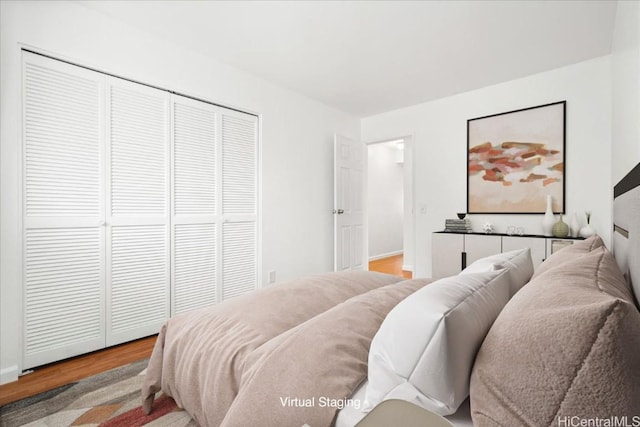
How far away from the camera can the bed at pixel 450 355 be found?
0.54 m

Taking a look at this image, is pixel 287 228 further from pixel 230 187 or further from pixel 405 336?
pixel 405 336

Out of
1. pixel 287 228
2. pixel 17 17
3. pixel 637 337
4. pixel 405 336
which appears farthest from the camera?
pixel 287 228

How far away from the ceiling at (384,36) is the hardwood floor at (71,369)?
106 inches

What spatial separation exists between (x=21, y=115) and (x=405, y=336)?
281cm

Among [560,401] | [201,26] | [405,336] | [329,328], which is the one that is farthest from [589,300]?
[201,26]

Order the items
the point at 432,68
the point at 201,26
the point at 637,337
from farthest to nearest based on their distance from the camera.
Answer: the point at 432,68 → the point at 201,26 → the point at 637,337

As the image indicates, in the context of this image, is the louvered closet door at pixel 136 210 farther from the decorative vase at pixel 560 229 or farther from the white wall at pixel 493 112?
the decorative vase at pixel 560 229

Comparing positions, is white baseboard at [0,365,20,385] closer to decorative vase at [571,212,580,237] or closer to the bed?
the bed

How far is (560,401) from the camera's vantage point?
1.82 ft

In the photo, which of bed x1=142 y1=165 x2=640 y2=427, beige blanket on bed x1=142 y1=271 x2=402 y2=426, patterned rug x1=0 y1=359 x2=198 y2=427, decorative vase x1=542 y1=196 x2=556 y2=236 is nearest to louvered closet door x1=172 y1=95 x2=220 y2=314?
patterned rug x1=0 y1=359 x2=198 y2=427

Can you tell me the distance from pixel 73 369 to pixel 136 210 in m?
1.25

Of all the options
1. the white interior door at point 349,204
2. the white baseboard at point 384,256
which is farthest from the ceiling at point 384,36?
the white baseboard at point 384,256

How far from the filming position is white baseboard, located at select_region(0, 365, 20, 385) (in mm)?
1999

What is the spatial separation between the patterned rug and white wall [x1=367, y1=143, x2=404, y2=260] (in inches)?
A: 218
